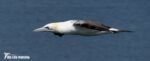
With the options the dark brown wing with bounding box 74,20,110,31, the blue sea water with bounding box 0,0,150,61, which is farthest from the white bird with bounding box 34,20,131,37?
the blue sea water with bounding box 0,0,150,61

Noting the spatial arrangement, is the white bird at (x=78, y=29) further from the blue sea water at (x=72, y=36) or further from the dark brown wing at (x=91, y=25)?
the blue sea water at (x=72, y=36)

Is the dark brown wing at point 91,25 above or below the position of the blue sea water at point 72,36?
below

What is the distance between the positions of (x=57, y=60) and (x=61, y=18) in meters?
11.0

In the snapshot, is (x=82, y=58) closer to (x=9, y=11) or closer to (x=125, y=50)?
(x=125, y=50)

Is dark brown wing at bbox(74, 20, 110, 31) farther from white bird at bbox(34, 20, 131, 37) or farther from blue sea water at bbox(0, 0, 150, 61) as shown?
blue sea water at bbox(0, 0, 150, 61)

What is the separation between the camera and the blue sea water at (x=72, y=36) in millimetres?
38594

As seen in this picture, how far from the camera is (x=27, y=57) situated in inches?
1478

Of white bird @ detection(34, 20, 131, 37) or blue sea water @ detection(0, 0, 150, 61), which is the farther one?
blue sea water @ detection(0, 0, 150, 61)

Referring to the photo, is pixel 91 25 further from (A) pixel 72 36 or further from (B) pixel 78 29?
(A) pixel 72 36

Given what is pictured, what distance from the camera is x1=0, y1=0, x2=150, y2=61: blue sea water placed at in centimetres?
3859

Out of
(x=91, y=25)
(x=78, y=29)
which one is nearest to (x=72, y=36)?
(x=78, y=29)

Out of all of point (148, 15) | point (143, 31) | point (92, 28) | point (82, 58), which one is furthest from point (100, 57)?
point (92, 28)

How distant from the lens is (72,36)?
4556 cm

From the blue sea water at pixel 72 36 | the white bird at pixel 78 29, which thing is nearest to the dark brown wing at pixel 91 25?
the white bird at pixel 78 29
